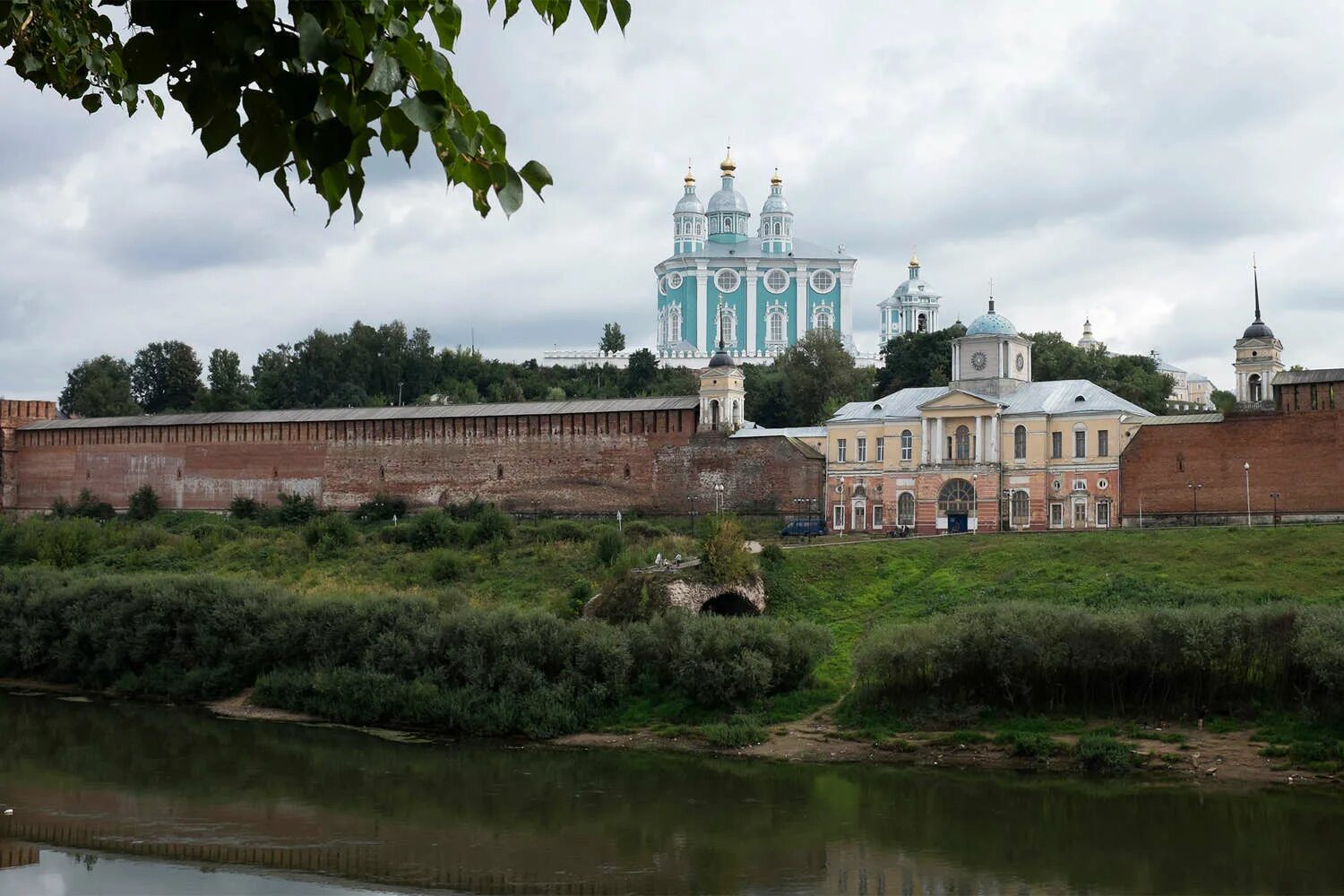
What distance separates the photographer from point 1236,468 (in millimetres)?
27453

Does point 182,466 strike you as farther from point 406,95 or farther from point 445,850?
point 406,95

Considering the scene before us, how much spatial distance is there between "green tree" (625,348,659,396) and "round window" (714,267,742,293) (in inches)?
475

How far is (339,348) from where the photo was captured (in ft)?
175

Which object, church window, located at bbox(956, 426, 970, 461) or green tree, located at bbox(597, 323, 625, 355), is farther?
green tree, located at bbox(597, 323, 625, 355)

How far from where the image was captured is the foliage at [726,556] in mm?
23453

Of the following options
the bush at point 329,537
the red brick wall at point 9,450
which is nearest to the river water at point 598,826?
the bush at point 329,537

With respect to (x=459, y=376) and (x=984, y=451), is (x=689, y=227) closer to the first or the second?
(x=459, y=376)

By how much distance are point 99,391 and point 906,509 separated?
3388 cm

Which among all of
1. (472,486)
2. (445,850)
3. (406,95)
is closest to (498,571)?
(472,486)

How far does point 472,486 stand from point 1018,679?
19.1 meters

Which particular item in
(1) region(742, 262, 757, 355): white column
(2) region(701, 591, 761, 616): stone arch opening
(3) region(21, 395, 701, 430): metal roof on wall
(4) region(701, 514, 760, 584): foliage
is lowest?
(2) region(701, 591, 761, 616): stone arch opening

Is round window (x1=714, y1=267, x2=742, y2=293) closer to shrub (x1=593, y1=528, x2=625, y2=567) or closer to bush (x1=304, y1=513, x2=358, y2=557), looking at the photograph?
bush (x1=304, y1=513, x2=358, y2=557)

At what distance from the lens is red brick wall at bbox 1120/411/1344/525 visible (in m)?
27.0

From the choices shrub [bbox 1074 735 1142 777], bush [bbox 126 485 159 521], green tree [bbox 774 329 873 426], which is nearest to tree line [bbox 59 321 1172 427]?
green tree [bbox 774 329 873 426]
